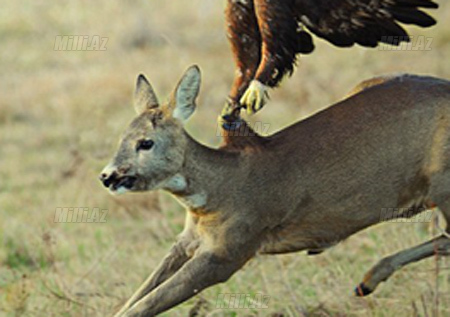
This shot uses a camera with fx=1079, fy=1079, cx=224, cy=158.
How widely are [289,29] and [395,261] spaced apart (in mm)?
1349

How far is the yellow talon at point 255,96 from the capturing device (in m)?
5.09

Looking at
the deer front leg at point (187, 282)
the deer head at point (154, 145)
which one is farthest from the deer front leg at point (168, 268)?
the deer head at point (154, 145)

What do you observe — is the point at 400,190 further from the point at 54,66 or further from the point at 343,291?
the point at 54,66

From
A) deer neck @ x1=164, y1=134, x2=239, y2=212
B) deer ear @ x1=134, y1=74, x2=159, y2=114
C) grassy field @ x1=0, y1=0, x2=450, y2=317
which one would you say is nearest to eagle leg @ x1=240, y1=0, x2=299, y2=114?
deer neck @ x1=164, y1=134, x2=239, y2=212

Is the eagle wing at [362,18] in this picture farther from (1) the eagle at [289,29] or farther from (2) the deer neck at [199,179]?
(2) the deer neck at [199,179]

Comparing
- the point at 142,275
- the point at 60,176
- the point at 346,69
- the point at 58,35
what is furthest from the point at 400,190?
the point at 58,35

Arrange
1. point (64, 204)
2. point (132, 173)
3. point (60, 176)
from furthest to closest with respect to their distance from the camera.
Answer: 1. point (60, 176)
2. point (64, 204)
3. point (132, 173)

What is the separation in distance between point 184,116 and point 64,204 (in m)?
4.48

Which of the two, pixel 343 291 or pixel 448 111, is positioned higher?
pixel 448 111

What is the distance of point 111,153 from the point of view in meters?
9.40

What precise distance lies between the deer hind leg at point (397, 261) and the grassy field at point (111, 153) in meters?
0.16

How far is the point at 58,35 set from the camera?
1692 cm

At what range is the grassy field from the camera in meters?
6.32

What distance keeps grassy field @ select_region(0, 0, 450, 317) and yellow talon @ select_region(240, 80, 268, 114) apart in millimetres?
1238
